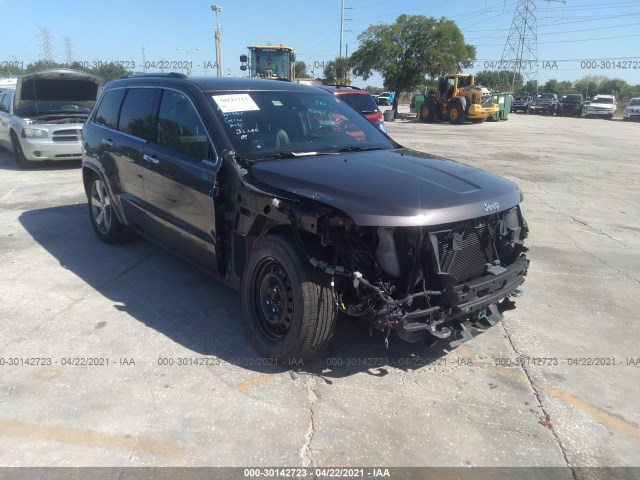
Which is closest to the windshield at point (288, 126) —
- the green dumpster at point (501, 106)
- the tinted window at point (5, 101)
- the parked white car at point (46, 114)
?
the parked white car at point (46, 114)

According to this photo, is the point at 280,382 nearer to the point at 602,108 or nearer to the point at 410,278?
the point at 410,278

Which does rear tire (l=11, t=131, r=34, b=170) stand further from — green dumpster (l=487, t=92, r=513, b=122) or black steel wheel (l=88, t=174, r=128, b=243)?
green dumpster (l=487, t=92, r=513, b=122)

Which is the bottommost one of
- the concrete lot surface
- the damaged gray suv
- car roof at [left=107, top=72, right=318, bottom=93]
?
the concrete lot surface

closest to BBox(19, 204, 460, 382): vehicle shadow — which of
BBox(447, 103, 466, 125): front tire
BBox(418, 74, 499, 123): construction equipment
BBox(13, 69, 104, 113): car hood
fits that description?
BBox(13, 69, 104, 113): car hood

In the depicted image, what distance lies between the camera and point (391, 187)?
3.30 meters

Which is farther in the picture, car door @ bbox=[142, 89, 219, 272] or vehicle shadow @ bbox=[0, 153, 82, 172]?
vehicle shadow @ bbox=[0, 153, 82, 172]

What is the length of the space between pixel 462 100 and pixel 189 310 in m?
28.5

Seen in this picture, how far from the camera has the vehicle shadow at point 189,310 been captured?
3734 millimetres

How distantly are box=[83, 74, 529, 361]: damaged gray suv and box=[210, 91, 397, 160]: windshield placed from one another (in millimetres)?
13

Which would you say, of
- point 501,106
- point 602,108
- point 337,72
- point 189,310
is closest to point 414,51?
point 501,106

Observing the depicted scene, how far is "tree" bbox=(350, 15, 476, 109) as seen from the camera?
126 feet

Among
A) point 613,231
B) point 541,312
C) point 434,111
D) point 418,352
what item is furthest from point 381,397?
point 434,111

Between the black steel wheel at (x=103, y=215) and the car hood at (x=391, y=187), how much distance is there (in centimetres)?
288

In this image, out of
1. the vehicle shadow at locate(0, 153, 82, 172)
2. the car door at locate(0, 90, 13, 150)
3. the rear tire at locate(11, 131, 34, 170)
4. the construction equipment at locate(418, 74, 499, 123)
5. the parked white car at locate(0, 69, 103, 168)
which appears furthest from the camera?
the construction equipment at locate(418, 74, 499, 123)
